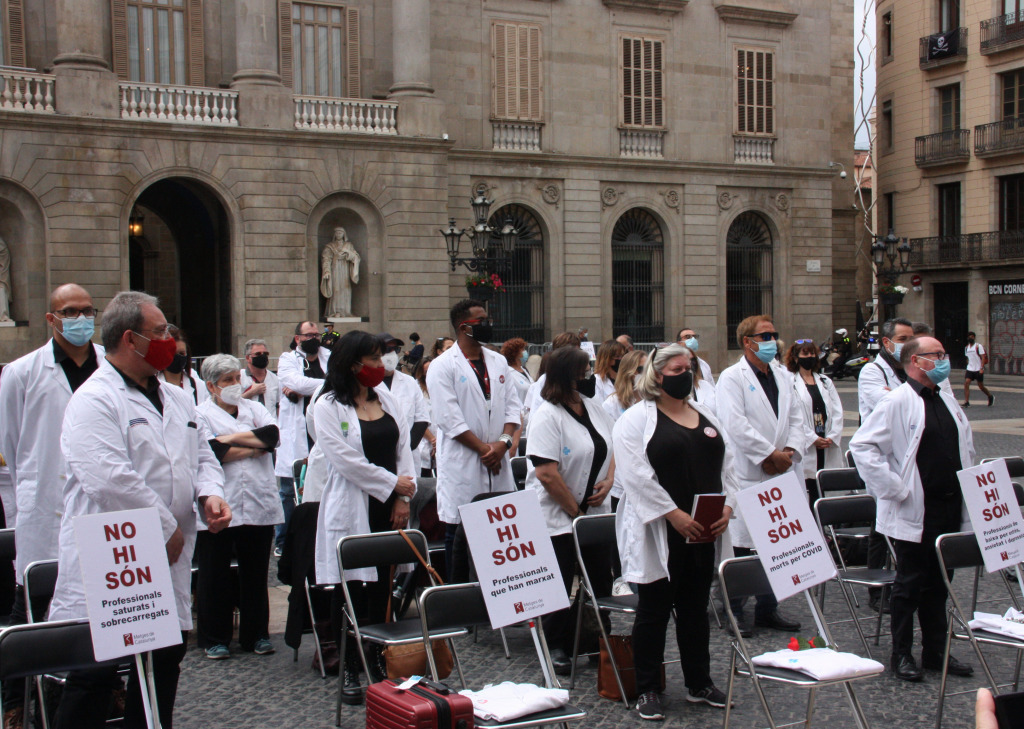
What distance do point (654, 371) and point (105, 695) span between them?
3.32 metres

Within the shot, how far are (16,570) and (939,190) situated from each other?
39.8 meters

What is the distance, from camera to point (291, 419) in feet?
34.1

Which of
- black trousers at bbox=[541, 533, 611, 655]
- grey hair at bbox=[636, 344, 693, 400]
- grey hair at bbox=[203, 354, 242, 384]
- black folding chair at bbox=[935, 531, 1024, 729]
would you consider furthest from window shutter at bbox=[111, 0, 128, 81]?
black folding chair at bbox=[935, 531, 1024, 729]

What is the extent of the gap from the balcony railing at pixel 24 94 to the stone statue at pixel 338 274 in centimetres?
684

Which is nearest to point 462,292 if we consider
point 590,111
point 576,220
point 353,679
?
point 576,220

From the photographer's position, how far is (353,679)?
6.12m

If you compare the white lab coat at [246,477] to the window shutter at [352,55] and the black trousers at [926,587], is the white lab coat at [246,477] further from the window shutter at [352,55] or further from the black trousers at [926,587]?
the window shutter at [352,55]

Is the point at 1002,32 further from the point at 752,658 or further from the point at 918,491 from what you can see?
the point at 752,658

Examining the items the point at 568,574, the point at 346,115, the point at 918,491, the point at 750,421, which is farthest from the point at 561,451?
the point at 346,115

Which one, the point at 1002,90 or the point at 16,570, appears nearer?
the point at 16,570

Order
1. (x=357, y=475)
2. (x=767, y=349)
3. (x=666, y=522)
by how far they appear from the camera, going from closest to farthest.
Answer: (x=666, y=522), (x=357, y=475), (x=767, y=349)

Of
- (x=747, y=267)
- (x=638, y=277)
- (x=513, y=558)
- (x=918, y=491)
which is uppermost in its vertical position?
(x=747, y=267)

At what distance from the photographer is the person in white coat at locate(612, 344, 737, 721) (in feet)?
19.0

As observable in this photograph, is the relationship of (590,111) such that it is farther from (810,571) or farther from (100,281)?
(810,571)
